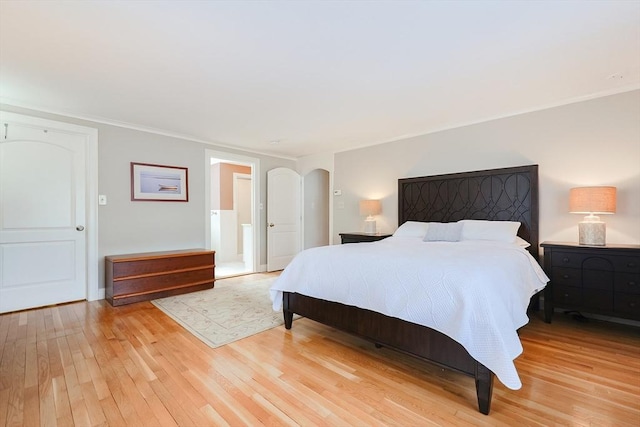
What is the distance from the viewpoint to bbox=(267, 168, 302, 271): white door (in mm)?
5639

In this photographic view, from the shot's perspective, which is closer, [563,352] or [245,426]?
[245,426]

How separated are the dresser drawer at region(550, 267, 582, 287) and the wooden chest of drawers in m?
4.13

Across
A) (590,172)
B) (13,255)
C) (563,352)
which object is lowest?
(563,352)

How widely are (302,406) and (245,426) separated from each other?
322 mm

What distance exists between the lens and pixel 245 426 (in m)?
1.49

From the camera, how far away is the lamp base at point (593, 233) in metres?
2.77

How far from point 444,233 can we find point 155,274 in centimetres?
360

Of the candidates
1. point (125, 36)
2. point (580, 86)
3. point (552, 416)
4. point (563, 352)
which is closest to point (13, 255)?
point (125, 36)

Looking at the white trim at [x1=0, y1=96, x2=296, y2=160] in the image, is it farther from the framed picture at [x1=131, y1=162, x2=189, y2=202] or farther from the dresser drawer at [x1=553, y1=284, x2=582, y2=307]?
the dresser drawer at [x1=553, y1=284, x2=582, y2=307]

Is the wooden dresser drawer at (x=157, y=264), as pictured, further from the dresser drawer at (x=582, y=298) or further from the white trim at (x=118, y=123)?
the dresser drawer at (x=582, y=298)

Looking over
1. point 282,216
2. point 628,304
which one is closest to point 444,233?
point 628,304

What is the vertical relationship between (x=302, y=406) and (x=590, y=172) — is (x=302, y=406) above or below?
below

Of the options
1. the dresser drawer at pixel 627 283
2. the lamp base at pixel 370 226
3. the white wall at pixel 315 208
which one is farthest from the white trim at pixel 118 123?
the dresser drawer at pixel 627 283

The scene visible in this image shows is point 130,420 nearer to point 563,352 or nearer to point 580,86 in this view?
point 563,352
